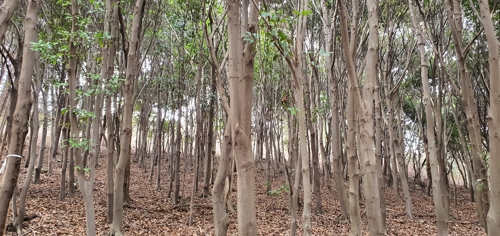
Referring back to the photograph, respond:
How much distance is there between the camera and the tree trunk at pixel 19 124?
302cm

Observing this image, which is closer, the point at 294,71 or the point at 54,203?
the point at 294,71

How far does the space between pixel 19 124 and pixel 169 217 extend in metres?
5.10

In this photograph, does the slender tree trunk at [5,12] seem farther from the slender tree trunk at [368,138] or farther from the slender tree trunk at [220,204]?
the slender tree trunk at [368,138]

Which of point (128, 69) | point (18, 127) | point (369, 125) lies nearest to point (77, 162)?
point (18, 127)

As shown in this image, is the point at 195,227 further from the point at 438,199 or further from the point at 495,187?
the point at 495,187

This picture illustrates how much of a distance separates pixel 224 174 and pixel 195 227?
3.17m

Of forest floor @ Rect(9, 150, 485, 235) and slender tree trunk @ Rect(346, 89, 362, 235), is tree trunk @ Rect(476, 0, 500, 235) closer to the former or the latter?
slender tree trunk @ Rect(346, 89, 362, 235)

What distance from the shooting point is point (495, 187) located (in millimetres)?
2730

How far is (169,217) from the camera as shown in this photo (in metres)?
7.57

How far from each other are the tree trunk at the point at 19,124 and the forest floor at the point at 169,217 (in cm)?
293

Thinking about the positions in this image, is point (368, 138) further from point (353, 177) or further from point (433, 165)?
point (433, 165)

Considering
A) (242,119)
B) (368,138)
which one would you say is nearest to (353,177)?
(368,138)

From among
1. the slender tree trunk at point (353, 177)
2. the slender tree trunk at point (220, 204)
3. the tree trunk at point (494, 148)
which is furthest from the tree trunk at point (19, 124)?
the tree trunk at point (494, 148)

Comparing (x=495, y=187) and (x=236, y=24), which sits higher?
(x=236, y=24)
